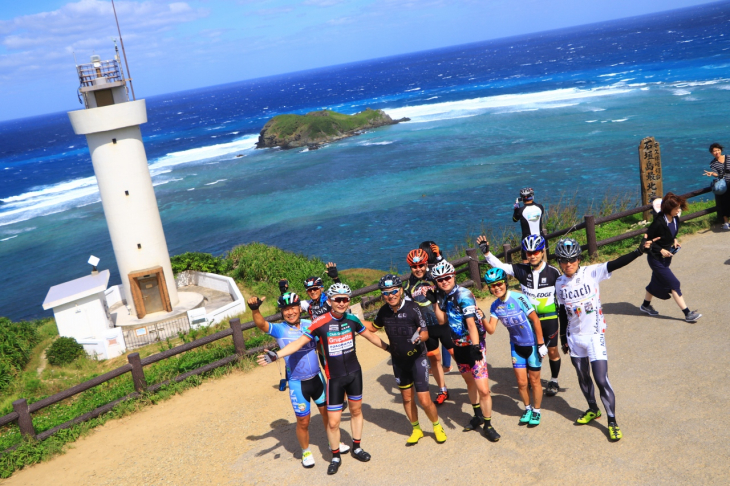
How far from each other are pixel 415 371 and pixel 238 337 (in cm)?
468

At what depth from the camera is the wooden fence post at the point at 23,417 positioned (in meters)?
8.50

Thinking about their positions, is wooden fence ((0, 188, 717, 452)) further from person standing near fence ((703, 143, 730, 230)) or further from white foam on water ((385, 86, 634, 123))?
white foam on water ((385, 86, 634, 123))

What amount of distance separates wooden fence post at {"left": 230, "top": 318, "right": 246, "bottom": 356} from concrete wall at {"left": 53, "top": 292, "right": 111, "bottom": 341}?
24.5ft

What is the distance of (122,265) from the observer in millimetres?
17141

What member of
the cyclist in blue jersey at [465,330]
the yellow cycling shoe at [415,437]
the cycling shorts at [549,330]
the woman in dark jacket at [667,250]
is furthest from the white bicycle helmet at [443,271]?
the woman in dark jacket at [667,250]

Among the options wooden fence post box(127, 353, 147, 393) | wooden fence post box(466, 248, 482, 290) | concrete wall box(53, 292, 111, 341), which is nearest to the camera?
wooden fence post box(127, 353, 147, 393)

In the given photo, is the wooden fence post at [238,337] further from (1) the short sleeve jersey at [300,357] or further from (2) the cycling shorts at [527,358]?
(2) the cycling shorts at [527,358]

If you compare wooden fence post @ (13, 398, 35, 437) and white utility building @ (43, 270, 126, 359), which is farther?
white utility building @ (43, 270, 126, 359)

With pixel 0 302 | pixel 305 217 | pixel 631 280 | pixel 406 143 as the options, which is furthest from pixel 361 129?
pixel 631 280

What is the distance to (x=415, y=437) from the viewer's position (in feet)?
22.5

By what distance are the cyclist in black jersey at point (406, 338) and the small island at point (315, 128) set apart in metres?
62.4

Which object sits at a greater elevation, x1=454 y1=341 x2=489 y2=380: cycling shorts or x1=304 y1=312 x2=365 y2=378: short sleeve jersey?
x1=304 y1=312 x2=365 y2=378: short sleeve jersey

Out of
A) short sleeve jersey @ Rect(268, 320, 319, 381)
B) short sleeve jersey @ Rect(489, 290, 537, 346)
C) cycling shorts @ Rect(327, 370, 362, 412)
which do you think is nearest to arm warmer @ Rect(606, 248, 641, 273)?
short sleeve jersey @ Rect(489, 290, 537, 346)

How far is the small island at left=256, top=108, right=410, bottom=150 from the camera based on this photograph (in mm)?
71188
